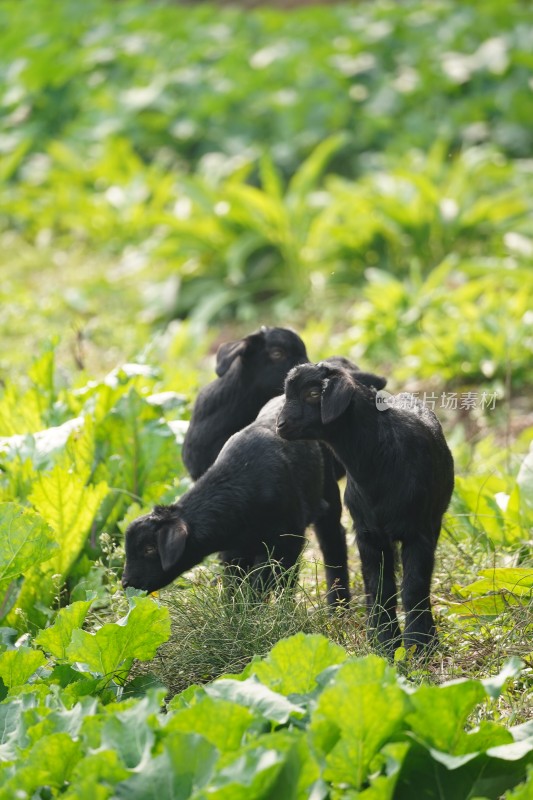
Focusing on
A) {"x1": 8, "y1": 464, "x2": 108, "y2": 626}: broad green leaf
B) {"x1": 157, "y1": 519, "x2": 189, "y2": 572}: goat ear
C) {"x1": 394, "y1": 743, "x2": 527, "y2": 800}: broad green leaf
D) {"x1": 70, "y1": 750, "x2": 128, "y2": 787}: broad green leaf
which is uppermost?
{"x1": 70, "y1": 750, "x2": 128, "y2": 787}: broad green leaf

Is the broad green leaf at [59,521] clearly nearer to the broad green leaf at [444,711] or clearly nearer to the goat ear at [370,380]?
the goat ear at [370,380]

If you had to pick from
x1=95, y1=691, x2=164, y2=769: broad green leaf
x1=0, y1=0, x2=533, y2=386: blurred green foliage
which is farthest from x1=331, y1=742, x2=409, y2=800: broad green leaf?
x1=0, y1=0, x2=533, y2=386: blurred green foliage

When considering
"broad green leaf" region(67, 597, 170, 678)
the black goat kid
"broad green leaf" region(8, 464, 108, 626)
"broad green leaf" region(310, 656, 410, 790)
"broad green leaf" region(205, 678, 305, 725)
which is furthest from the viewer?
the black goat kid

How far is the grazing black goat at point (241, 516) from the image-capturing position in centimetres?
455

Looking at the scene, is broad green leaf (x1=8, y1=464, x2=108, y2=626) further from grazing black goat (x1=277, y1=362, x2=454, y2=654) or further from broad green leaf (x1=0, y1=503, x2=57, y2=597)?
grazing black goat (x1=277, y1=362, x2=454, y2=654)

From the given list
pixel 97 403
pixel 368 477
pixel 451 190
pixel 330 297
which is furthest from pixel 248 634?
pixel 451 190

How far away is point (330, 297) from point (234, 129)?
4317 mm

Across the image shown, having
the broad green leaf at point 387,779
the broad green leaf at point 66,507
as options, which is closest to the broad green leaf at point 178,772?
the broad green leaf at point 387,779

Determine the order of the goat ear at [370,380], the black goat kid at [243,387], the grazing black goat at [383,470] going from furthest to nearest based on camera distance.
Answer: the black goat kid at [243,387] → the goat ear at [370,380] → the grazing black goat at [383,470]

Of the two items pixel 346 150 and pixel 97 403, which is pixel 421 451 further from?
pixel 346 150

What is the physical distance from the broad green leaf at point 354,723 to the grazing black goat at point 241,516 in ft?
4.08

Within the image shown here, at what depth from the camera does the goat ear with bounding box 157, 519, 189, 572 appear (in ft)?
14.7

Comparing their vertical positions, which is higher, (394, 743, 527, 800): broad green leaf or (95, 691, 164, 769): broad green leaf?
(95, 691, 164, 769): broad green leaf

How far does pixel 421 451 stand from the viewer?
4391 millimetres
